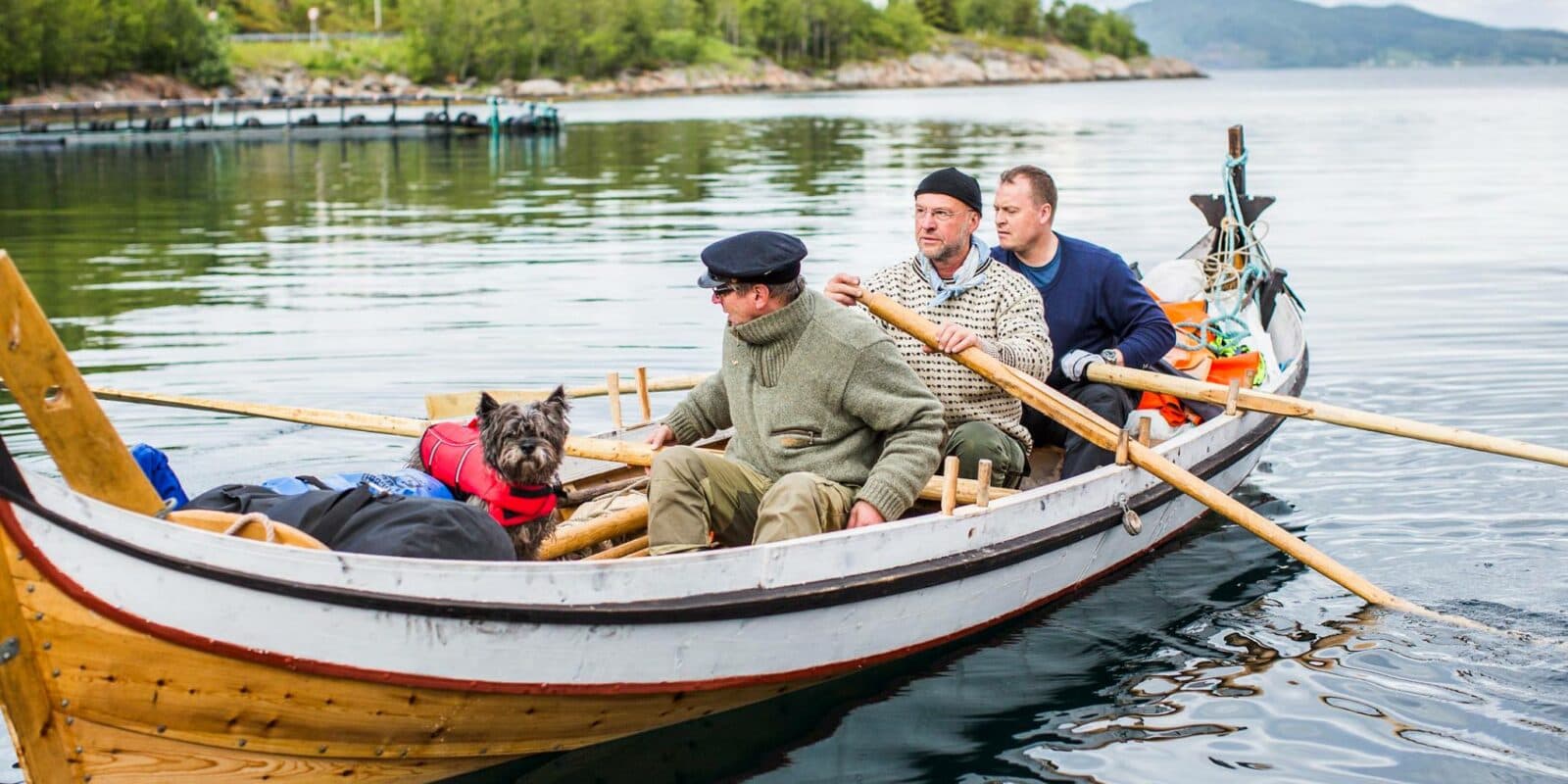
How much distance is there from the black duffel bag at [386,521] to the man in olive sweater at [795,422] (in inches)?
35.9

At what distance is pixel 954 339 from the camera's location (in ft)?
22.4

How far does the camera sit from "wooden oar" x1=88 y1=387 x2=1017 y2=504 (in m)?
7.18

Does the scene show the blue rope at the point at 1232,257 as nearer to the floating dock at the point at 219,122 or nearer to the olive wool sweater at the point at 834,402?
the olive wool sweater at the point at 834,402

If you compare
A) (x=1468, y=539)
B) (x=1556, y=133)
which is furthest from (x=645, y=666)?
(x=1556, y=133)

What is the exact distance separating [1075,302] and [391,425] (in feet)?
12.4

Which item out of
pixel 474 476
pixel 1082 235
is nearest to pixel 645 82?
pixel 1082 235

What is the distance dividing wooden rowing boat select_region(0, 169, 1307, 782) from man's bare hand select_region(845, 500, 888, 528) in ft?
0.39

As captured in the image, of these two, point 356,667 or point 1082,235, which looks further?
point 1082,235

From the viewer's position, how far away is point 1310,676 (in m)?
6.93

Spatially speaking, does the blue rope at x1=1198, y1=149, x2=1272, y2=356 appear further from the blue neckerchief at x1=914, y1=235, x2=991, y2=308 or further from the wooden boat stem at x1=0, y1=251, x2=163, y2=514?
the wooden boat stem at x1=0, y1=251, x2=163, y2=514

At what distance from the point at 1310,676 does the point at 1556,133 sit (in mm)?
54173

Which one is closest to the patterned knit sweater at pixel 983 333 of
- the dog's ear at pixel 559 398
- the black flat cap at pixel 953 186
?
the black flat cap at pixel 953 186

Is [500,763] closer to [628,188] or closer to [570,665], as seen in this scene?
[570,665]

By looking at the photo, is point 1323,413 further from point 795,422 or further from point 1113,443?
point 795,422
